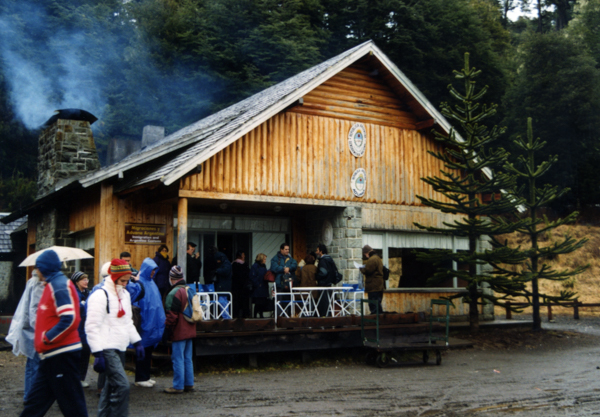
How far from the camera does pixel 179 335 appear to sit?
8.67m

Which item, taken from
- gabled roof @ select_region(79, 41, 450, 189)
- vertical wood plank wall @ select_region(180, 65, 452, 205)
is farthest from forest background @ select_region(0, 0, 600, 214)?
gabled roof @ select_region(79, 41, 450, 189)

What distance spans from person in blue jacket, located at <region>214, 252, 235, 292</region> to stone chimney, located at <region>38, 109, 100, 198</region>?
6.43 metres

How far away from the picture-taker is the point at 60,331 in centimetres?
571

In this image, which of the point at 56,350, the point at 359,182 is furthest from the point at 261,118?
the point at 56,350

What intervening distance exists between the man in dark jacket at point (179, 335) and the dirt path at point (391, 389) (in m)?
0.25

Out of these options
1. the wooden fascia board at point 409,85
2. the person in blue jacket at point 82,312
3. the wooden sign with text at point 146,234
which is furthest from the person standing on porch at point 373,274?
the person in blue jacket at point 82,312

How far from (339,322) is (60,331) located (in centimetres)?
723

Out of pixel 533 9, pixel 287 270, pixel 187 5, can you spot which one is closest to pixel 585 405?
pixel 287 270

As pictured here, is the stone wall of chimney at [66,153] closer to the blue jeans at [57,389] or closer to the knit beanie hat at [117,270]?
the knit beanie hat at [117,270]

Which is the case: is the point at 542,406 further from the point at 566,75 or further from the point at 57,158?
the point at 566,75

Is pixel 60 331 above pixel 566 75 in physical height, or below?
below

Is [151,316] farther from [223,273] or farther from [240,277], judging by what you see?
[240,277]

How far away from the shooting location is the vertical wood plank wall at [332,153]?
13586 millimetres

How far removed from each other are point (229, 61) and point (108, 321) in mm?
26764
